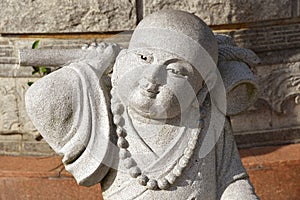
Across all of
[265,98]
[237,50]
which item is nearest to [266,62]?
[265,98]

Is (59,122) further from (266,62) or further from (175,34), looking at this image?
(266,62)

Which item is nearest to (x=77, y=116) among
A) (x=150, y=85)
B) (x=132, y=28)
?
(x=150, y=85)

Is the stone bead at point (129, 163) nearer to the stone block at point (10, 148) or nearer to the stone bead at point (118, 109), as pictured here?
the stone bead at point (118, 109)

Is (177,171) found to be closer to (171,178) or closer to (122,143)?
(171,178)

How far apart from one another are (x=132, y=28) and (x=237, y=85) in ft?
4.75

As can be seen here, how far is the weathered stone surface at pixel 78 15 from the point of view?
163 inches

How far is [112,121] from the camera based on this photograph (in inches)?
108

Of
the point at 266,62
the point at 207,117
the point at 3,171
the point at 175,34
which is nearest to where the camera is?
the point at 175,34

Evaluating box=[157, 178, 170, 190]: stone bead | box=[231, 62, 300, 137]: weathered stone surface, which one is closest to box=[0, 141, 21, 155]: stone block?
box=[231, 62, 300, 137]: weathered stone surface

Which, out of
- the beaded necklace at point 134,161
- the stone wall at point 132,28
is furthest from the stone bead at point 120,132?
the stone wall at point 132,28

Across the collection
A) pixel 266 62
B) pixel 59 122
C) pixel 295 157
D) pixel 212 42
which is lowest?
pixel 295 157

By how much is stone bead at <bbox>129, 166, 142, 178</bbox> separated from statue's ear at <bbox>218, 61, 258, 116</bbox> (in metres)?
0.42

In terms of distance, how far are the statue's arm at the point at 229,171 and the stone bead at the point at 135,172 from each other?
32 cm

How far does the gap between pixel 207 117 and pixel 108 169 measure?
0.42 metres
